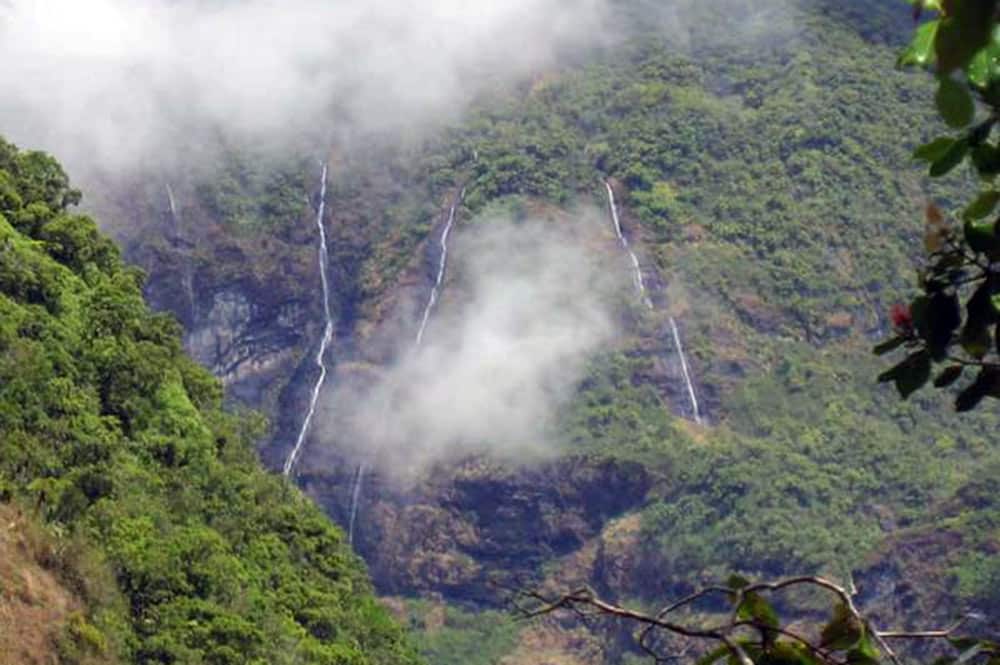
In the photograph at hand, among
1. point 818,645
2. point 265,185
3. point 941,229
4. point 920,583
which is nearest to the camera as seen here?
point 941,229

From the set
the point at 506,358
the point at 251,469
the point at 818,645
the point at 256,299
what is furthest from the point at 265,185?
the point at 818,645

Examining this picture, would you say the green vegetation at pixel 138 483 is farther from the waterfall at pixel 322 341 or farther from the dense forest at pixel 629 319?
the waterfall at pixel 322 341

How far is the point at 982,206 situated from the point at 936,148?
5.4 inches

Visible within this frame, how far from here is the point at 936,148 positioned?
157 inches

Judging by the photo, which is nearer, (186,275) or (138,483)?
(138,483)

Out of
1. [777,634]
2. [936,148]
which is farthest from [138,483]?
[936,148]

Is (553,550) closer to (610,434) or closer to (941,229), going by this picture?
(610,434)

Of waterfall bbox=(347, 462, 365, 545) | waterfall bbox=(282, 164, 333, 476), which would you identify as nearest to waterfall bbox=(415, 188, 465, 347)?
waterfall bbox=(282, 164, 333, 476)

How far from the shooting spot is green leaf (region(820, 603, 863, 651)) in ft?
13.4

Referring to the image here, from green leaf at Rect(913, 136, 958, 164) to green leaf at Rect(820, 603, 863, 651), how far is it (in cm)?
87

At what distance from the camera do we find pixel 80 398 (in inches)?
1130

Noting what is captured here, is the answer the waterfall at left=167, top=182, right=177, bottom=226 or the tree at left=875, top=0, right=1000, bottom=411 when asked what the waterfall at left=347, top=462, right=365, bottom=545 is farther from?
the tree at left=875, top=0, right=1000, bottom=411

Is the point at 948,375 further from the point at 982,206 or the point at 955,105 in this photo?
the point at 955,105

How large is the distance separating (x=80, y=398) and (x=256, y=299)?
57.7 meters
